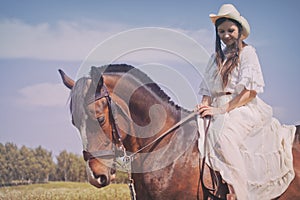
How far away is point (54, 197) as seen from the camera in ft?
28.4

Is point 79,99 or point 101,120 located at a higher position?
point 79,99

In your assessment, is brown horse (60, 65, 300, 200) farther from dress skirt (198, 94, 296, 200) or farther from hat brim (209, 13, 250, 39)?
hat brim (209, 13, 250, 39)

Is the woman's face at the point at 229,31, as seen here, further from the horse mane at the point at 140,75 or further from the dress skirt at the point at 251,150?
the horse mane at the point at 140,75

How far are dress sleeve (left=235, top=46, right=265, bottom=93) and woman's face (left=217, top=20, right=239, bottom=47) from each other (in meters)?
0.20

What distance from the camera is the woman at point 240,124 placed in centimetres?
379

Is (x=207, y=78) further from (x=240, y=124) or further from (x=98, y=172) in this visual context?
(x=98, y=172)

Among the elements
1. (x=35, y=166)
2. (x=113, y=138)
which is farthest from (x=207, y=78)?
(x=35, y=166)

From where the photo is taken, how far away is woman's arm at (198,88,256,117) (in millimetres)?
3933

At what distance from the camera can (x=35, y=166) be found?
13375mm

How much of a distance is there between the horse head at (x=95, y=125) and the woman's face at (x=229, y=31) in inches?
53.2

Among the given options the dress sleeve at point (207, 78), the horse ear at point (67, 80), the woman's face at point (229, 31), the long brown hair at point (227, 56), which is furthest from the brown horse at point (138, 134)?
the woman's face at point (229, 31)

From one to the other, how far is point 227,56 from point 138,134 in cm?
120

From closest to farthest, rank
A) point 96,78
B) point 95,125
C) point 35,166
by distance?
point 95,125
point 96,78
point 35,166

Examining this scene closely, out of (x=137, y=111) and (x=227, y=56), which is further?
(x=227, y=56)
